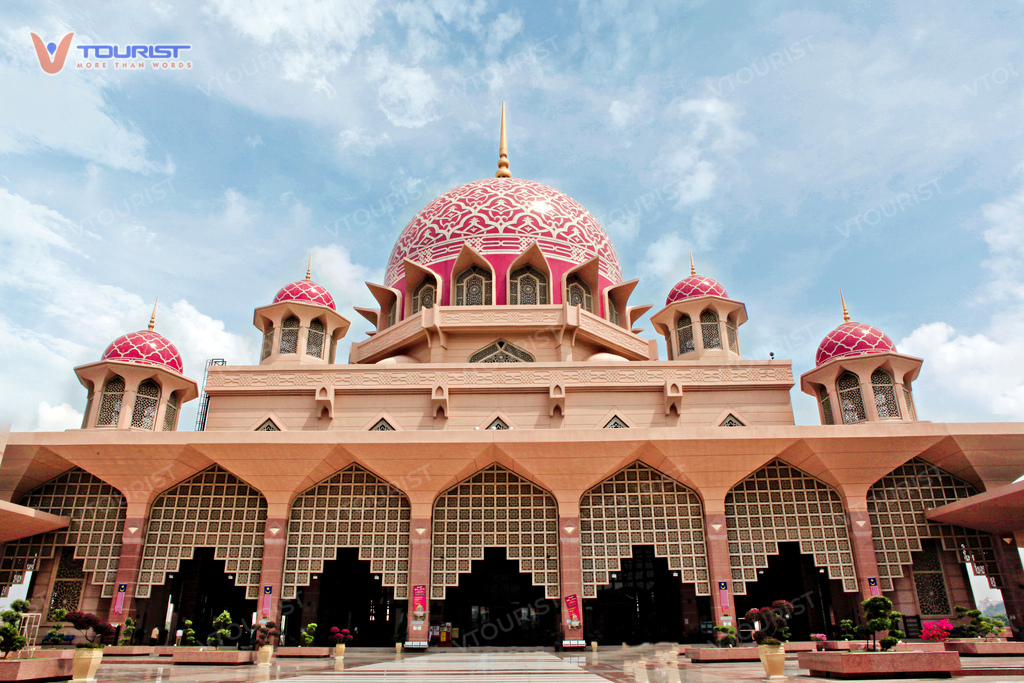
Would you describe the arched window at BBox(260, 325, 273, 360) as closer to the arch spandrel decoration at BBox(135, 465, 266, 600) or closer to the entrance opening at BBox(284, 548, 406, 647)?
the arch spandrel decoration at BBox(135, 465, 266, 600)

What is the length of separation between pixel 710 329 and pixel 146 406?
1837 cm

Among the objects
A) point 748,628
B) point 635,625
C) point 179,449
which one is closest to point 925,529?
point 748,628

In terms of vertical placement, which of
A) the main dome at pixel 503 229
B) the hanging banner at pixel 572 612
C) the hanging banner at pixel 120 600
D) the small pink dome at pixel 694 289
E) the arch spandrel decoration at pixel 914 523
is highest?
the main dome at pixel 503 229

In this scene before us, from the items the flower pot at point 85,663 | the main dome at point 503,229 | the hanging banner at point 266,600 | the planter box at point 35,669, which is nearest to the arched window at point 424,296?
the main dome at point 503,229

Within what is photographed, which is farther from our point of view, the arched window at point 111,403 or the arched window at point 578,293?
the arched window at point 578,293

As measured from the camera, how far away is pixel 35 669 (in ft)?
33.7

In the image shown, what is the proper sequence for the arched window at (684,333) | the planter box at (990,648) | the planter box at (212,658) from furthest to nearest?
1. the arched window at (684,333)
2. the planter box at (212,658)
3. the planter box at (990,648)

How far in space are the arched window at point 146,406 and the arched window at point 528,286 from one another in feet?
39.9

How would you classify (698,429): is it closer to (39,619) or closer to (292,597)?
(292,597)

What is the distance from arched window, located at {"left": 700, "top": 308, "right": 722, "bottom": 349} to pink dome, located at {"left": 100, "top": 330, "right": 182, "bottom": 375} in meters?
17.3

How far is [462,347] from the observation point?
978 inches

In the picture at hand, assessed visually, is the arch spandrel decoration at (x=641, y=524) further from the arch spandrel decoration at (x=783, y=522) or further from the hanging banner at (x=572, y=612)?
the arch spandrel decoration at (x=783, y=522)

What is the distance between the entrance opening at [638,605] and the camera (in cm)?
2256

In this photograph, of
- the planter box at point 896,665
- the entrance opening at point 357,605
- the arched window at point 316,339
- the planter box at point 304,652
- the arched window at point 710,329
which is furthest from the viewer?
the arched window at point 316,339
